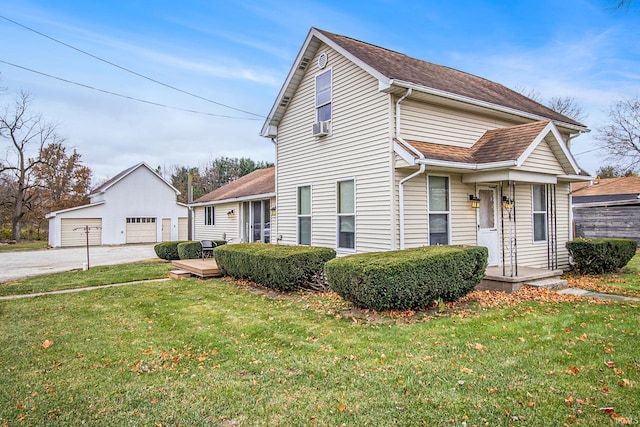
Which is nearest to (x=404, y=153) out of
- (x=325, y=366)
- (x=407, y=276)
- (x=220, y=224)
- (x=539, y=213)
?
(x=407, y=276)

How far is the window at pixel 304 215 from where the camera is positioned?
11.0 meters

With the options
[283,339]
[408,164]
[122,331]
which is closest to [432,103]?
[408,164]

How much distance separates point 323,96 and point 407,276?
617 centimetres

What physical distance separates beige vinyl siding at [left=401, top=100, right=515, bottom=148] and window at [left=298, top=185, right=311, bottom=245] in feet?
11.6

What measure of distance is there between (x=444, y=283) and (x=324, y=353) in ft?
9.19

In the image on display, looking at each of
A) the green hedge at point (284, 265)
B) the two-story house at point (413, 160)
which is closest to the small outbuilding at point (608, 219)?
the two-story house at point (413, 160)

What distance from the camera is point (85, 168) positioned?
117 feet

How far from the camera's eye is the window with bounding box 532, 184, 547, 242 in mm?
10336

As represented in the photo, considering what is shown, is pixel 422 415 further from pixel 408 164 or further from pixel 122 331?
pixel 408 164

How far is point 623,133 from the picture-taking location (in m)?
29.5

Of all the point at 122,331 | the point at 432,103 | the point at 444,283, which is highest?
the point at 432,103

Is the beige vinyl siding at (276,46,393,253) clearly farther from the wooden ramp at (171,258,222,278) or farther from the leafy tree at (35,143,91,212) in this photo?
the leafy tree at (35,143,91,212)

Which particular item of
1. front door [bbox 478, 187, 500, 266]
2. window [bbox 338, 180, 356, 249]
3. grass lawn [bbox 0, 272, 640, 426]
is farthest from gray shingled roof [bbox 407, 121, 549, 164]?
grass lawn [bbox 0, 272, 640, 426]

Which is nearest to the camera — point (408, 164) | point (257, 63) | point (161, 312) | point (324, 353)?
point (324, 353)
